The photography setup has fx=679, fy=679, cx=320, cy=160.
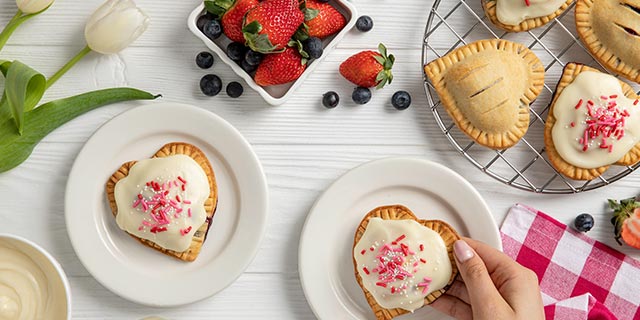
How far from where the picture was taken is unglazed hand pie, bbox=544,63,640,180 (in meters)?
2.01

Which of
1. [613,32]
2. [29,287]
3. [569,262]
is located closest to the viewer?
[29,287]

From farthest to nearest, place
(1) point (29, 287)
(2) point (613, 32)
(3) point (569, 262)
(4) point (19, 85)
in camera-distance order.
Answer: (3) point (569, 262) < (2) point (613, 32) < (1) point (29, 287) < (4) point (19, 85)

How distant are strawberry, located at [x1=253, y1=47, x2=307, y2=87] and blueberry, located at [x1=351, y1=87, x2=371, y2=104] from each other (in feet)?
0.63

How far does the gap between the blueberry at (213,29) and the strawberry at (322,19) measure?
0.25 metres

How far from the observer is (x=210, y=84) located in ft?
6.70

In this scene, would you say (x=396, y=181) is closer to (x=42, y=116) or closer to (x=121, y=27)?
(x=121, y=27)

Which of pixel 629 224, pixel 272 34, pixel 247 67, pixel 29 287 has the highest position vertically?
pixel 272 34

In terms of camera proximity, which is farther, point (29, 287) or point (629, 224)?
point (629, 224)

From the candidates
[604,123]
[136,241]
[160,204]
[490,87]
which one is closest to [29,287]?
[136,241]

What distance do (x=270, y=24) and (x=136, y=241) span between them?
0.78 meters

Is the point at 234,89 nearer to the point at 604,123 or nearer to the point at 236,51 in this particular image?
the point at 236,51

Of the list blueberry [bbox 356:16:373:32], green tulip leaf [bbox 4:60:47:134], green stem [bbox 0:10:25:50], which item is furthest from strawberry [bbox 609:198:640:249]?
green stem [bbox 0:10:25:50]

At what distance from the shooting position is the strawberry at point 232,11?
1921mm

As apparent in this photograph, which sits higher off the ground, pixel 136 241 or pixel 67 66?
pixel 67 66
